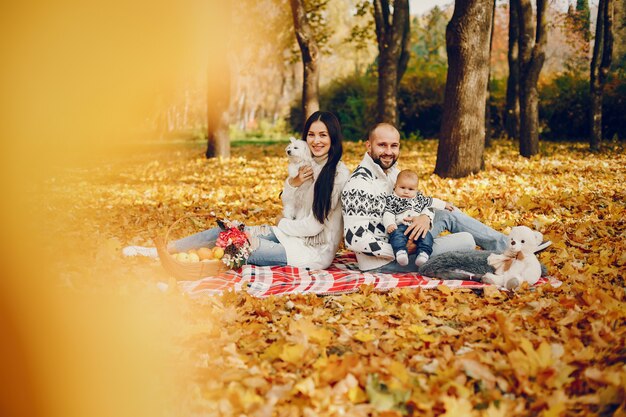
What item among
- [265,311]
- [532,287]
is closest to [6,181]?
[265,311]

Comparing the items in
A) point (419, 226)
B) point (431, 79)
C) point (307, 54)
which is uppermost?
point (431, 79)

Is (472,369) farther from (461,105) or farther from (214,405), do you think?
(461,105)

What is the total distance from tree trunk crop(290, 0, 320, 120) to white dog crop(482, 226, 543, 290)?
935 centimetres

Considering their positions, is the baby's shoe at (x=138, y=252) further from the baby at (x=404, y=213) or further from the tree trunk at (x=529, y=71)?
the tree trunk at (x=529, y=71)

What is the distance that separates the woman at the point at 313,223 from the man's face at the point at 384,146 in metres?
0.28

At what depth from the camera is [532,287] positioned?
4.25m

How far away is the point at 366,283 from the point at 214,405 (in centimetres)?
210

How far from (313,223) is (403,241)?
2.62ft

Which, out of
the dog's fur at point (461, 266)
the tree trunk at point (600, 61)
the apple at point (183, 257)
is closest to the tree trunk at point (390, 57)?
the tree trunk at point (600, 61)

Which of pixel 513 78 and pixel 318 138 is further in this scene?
pixel 513 78

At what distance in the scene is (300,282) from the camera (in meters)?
4.59

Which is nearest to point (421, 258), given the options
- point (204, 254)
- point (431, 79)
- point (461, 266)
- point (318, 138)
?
point (461, 266)

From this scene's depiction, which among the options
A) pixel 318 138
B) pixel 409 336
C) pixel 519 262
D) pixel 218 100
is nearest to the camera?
pixel 409 336

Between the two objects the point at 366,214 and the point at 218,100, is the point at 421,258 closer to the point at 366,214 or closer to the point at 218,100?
the point at 366,214
